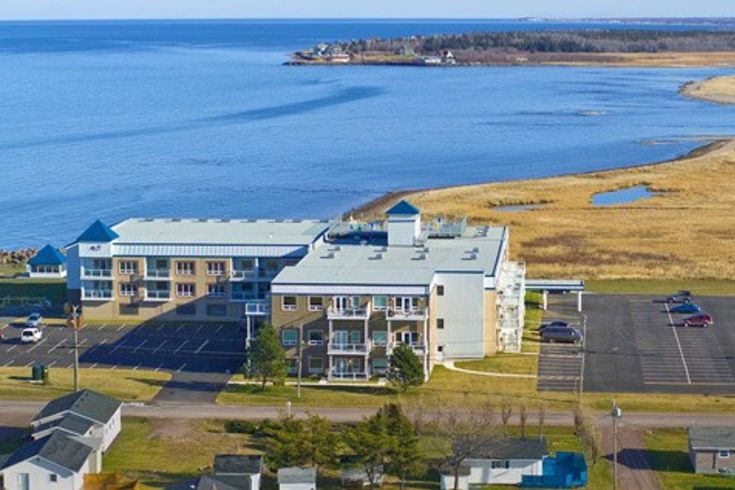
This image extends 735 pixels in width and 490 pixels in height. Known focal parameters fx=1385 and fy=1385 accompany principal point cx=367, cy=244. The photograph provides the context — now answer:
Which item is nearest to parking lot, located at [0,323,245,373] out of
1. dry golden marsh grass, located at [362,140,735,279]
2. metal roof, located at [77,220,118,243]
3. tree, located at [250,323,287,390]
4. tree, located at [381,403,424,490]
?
tree, located at [250,323,287,390]

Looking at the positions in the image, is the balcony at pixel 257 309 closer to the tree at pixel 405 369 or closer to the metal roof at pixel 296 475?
the tree at pixel 405 369

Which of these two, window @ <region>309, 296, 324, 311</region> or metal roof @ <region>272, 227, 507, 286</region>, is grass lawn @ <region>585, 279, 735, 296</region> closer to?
metal roof @ <region>272, 227, 507, 286</region>

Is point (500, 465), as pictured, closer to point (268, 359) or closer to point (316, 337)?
point (268, 359)

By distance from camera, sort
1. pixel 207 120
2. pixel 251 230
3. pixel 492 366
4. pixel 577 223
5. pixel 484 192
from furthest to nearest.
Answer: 1. pixel 207 120
2. pixel 484 192
3. pixel 577 223
4. pixel 251 230
5. pixel 492 366

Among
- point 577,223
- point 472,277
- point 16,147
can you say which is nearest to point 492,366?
point 472,277

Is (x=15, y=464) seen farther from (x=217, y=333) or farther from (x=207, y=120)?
(x=207, y=120)

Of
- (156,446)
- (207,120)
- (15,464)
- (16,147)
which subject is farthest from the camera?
(207,120)
